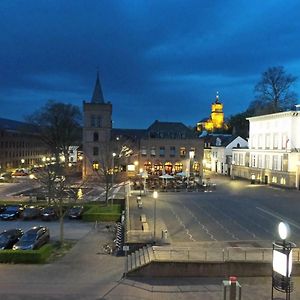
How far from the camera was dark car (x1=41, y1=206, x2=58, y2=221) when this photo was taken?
1569 inches

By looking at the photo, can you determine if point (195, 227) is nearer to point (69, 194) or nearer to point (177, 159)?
point (69, 194)

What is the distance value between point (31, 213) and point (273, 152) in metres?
40.4

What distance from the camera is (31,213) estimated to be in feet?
133

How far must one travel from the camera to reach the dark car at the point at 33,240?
26359mm

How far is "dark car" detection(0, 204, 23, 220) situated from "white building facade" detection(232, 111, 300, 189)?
38.2m

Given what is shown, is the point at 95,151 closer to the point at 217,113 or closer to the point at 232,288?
the point at 232,288

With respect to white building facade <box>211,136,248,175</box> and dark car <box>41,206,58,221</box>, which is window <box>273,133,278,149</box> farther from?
dark car <box>41,206,58,221</box>

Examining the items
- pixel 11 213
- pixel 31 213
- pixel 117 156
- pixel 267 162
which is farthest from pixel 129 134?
pixel 11 213

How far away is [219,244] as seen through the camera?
83.8 ft

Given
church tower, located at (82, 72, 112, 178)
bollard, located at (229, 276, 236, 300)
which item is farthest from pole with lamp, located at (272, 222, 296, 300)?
church tower, located at (82, 72, 112, 178)

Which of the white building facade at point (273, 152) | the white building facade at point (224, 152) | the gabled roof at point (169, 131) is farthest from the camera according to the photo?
the white building facade at point (224, 152)

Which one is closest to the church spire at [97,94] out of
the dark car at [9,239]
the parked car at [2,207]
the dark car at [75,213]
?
the parked car at [2,207]

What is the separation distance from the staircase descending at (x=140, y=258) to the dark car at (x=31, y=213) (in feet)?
62.5

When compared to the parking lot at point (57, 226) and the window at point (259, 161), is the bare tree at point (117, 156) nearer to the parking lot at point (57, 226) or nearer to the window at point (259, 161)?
the window at point (259, 161)
